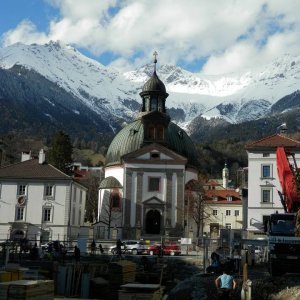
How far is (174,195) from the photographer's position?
7225 centimetres

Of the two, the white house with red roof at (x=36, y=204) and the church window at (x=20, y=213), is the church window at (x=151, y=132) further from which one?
the church window at (x=20, y=213)

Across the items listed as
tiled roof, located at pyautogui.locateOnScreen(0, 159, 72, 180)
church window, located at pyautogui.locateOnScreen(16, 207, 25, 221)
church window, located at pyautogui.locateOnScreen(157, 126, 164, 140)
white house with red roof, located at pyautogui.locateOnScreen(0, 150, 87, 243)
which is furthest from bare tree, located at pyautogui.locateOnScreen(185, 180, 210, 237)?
church window, located at pyautogui.locateOnScreen(16, 207, 25, 221)

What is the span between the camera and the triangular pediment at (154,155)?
238ft

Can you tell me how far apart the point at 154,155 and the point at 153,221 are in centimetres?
868

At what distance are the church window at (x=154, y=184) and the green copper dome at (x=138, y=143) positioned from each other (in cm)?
561

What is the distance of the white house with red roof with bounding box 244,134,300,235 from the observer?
208ft

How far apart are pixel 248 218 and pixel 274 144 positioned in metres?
9.12

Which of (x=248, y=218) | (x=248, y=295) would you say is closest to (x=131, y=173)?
(x=248, y=218)

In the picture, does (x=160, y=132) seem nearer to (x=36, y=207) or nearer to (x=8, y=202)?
(x=36, y=207)

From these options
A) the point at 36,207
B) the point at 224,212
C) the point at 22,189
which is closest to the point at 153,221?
the point at 36,207

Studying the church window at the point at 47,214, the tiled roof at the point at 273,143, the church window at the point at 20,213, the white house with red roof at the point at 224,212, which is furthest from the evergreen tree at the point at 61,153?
the tiled roof at the point at 273,143

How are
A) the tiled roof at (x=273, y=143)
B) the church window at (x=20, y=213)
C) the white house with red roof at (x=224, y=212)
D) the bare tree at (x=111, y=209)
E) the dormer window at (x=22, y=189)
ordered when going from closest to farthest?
Answer: 1. the tiled roof at (x=273, y=143)
2. the church window at (x=20, y=213)
3. the dormer window at (x=22, y=189)
4. the bare tree at (x=111, y=209)
5. the white house with red roof at (x=224, y=212)

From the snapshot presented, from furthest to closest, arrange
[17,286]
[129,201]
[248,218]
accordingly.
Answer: [129,201], [248,218], [17,286]

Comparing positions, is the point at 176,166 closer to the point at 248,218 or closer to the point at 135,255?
the point at 248,218
